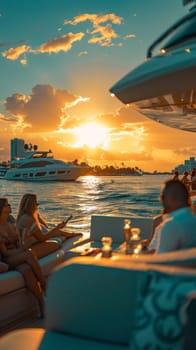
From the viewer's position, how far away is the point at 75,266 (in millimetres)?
2025

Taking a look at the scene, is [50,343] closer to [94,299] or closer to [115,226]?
[94,299]

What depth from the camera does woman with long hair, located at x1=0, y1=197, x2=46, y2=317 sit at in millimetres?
3875

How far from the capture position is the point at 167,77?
139 inches

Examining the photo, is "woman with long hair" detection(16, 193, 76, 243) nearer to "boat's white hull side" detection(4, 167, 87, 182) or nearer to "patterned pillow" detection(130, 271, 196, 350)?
"patterned pillow" detection(130, 271, 196, 350)

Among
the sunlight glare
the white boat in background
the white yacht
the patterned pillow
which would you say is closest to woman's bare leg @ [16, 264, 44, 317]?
the white yacht

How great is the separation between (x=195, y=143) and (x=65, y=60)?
340 centimetres

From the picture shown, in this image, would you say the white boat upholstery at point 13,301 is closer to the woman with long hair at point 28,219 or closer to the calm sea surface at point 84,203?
the woman with long hair at point 28,219

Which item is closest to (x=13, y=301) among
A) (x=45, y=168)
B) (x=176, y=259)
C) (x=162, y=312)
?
(x=176, y=259)

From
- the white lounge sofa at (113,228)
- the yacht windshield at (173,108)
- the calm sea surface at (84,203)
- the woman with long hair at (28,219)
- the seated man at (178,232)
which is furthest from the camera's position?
the calm sea surface at (84,203)

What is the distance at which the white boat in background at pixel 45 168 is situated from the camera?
6700cm

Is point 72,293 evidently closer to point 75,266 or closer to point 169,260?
point 75,266

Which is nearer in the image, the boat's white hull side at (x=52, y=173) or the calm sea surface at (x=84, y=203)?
the calm sea surface at (x=84, y=203)

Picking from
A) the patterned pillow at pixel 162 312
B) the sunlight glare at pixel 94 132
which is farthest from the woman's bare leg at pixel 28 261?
the sunlight glare at pixel 94 132

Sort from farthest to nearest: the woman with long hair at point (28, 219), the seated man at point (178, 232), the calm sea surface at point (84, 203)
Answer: the calm sea surface at point (84, 203) < the woman with long hair at point (28, 219) < the seated man at point (178, 232)
